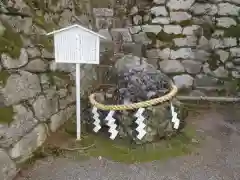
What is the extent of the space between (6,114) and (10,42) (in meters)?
0.49

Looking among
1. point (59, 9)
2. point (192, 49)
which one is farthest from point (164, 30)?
point (59, 9)

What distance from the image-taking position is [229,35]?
309cm

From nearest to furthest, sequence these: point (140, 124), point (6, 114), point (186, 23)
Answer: point (6, 114)
point (140, 124)
point (186, 23)

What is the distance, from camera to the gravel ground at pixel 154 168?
180 centimetres

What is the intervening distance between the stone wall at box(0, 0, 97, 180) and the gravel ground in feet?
0.69

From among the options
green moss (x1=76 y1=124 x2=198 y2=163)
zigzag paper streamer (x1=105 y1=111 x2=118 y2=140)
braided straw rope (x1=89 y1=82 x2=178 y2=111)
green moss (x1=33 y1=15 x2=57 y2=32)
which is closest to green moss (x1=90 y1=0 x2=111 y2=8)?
green moss (x1=33 y1=15 x2=57 y2=32)

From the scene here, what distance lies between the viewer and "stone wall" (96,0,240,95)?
3043 millimetres

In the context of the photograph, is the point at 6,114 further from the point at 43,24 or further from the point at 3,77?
the point at 43,24

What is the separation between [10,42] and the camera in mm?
1836

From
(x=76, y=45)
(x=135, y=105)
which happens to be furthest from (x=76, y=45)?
(x=135, y=105)

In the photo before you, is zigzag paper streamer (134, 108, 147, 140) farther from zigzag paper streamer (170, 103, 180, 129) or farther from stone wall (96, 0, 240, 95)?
stone wall (96, 0, 240, 95)

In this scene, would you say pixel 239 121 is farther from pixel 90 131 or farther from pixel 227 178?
pixel 90 131

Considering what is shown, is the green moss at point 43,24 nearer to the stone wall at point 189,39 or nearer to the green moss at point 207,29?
the stone wall at point 189,39

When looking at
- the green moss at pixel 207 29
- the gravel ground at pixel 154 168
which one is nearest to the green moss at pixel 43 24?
the gravel ground at pixel 154 168
